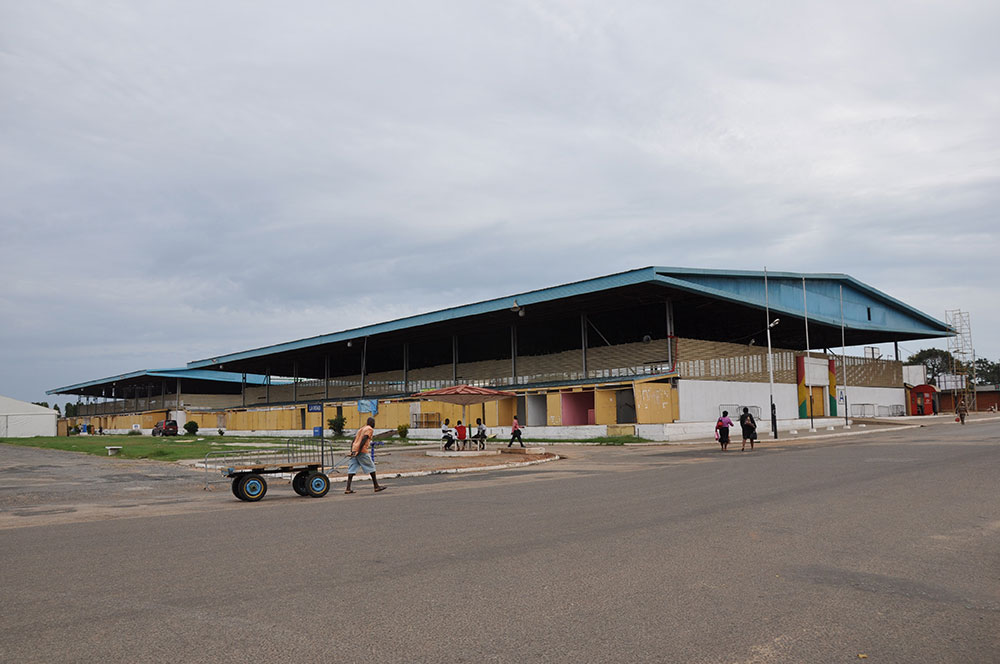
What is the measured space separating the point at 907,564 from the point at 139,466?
24.9m

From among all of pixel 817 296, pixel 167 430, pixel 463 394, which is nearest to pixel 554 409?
pixel 463 394

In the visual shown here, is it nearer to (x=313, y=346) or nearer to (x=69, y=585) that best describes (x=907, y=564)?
(x=69, y=585)

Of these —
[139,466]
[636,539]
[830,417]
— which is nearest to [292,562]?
[636,539]

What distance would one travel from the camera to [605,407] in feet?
143

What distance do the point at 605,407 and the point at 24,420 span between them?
56389 millimetres

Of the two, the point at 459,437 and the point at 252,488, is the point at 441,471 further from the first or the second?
the point at 459,437

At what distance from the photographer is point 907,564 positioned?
7430mm

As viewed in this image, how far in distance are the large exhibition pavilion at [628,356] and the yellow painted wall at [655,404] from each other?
8 cm

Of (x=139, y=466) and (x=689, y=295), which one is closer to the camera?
(x=139, y=466)

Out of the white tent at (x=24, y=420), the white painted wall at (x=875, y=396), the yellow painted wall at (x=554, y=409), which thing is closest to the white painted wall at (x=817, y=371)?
the white painted wall at (x=875, y=396)

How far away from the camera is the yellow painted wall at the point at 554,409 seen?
45.9 m

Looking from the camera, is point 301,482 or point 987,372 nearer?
point 301,482

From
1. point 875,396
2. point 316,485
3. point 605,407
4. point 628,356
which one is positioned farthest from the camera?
point 875,396

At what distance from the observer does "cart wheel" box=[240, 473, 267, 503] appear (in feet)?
50.3
